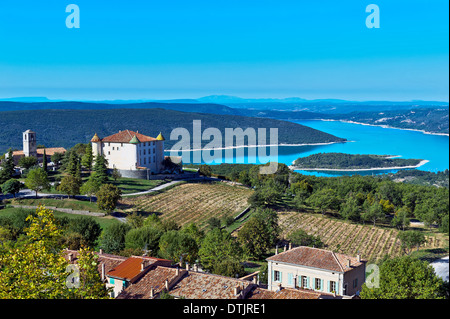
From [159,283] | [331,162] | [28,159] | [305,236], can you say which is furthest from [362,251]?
[331,162]

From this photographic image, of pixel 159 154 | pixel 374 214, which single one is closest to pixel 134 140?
pixel 159 154

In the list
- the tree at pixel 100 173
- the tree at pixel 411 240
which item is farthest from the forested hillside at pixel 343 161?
the tree at pixel 100 173

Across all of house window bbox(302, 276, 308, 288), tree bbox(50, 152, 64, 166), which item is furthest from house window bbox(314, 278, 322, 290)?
tree bbox(50, 152, 64, 166)

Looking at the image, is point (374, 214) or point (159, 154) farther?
point (159, 154)

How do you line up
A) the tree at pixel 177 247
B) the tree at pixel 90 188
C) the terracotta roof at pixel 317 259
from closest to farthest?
the terracotta roof at pixel 317 259, the tree at pixel 177 247, the tree at pixel 90 188

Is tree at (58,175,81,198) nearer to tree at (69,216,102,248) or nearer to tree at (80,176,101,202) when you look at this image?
tree at (80,176,101,202)

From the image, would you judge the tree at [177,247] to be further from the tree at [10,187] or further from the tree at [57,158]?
the tree at [57,158]

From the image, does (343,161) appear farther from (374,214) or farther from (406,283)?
(406,283)
